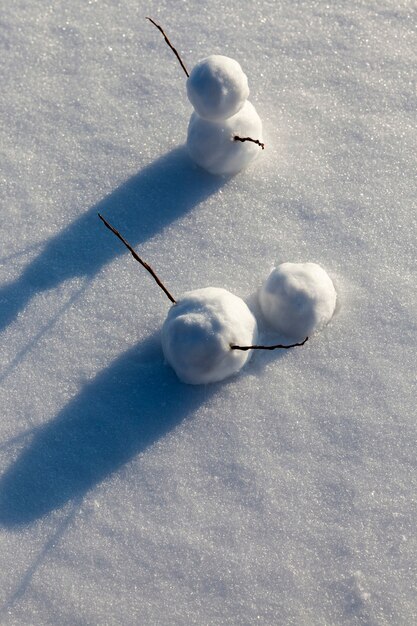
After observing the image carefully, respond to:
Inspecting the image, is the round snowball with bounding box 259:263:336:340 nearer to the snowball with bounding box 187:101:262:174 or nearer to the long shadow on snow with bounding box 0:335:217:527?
the long shadow on snow with bounding box 0:335:217:527

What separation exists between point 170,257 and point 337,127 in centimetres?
80

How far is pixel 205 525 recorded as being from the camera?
85.3 inches

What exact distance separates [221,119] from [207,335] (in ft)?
2.50

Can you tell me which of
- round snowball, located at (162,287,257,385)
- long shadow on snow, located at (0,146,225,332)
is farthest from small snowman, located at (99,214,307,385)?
long shadow on snow, located at (0,146,225,332)

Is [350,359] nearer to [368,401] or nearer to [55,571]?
[368,401]

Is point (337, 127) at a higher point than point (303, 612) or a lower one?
higher

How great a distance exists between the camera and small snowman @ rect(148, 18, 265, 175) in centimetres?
246

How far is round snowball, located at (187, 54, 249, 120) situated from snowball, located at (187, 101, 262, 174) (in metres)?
0.12

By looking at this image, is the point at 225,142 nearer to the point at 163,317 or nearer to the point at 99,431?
the point at 163,317

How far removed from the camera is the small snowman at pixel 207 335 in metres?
2.23

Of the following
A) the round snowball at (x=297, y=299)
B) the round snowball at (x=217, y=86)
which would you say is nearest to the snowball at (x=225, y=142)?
the round snowball at (x=217, y=86)

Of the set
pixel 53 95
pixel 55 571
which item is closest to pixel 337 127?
pixel 53 95

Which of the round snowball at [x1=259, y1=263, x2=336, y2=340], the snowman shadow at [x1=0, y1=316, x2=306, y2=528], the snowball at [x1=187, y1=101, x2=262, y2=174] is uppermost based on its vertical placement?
the snowball at [x1=187, y1=101, x2=262, y2=174]

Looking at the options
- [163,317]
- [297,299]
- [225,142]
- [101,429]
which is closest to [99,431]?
[101,429]
